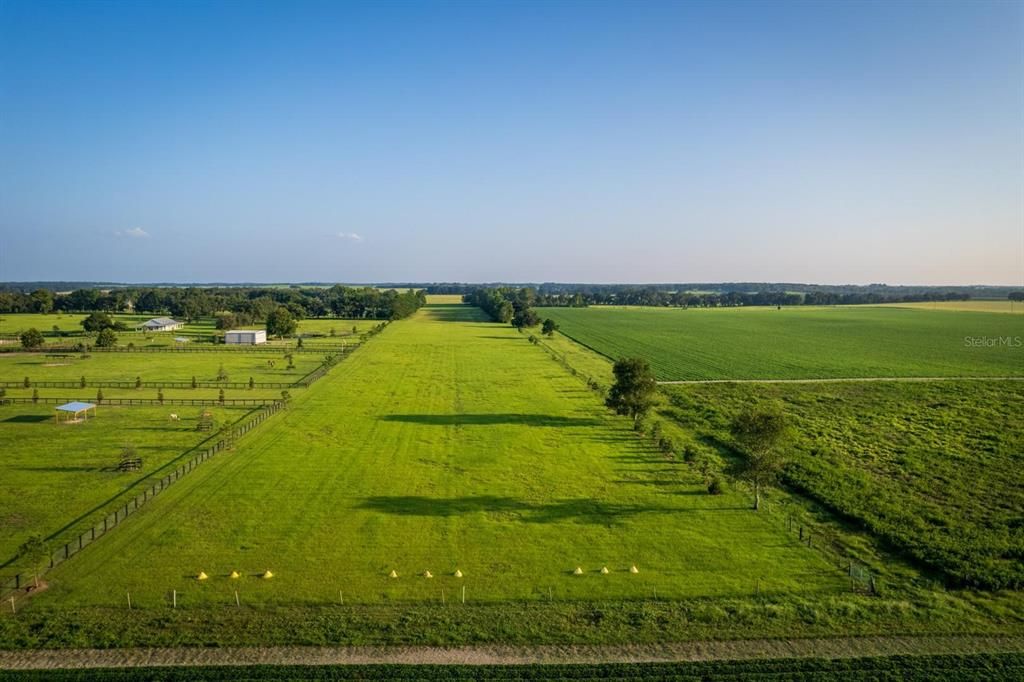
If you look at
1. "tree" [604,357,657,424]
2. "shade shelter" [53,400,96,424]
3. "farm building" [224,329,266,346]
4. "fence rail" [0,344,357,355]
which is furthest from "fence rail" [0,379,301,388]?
"farm building" [224,329,266,346]

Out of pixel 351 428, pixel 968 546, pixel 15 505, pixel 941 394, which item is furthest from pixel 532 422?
pixel 941 394

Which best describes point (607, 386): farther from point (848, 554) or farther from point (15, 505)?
point (15, 505)

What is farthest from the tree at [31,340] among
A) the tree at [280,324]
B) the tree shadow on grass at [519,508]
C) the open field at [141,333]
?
the tree shadow on grass at [519,508]

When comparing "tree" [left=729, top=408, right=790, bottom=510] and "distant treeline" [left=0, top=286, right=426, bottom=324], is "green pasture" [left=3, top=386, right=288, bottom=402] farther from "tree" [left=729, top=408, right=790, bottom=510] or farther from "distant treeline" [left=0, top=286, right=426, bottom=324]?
"distant treeline" [left=0, top=286, right=426, bottom=324]

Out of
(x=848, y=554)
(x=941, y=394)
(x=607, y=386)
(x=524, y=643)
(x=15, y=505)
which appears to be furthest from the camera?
(x=607, y=386)

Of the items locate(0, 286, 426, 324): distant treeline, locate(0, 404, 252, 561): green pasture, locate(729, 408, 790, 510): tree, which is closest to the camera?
locate(0, 404, 252, 561): green pasture

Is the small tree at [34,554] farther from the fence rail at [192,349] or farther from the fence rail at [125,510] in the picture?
the fence rail at [192,349]
